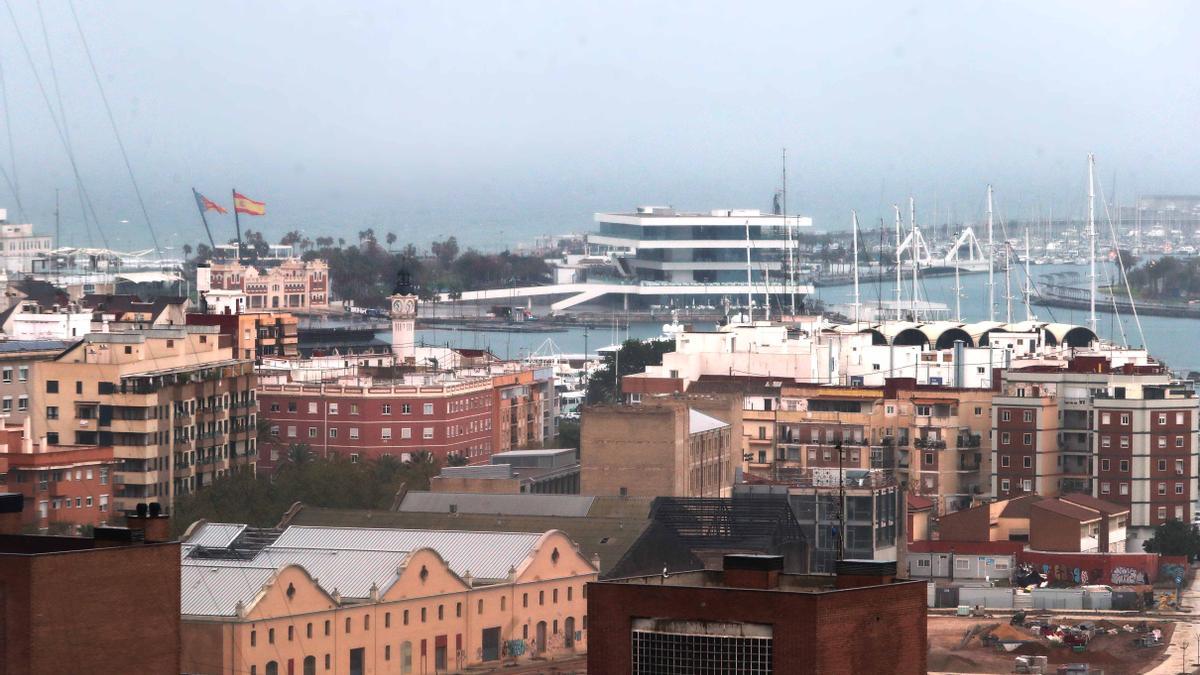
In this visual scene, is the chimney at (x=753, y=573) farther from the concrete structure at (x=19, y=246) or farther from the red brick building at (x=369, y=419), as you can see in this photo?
the concrete structure at (x=19, y=246)

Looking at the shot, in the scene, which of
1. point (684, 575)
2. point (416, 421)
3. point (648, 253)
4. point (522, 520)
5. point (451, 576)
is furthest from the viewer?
point (648, 253)

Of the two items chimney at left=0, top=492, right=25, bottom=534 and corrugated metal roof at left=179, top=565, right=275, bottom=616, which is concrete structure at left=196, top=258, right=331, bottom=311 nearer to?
corrugated metal roof at left=179, top=565, right=275, bottom=616

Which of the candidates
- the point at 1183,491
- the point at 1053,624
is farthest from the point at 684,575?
→ the point at 1183,491

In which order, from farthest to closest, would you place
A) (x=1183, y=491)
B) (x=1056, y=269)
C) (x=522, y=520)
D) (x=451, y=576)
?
1. (x=1056, y=269)
2. (x=1183, y=491)
3. (x=522, y=520)
4. (x=451, y=576)

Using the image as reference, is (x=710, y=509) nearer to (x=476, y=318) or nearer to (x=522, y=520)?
(x=522, y=520)

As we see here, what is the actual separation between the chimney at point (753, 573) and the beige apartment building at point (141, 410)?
72.0ft

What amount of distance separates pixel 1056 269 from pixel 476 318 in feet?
173

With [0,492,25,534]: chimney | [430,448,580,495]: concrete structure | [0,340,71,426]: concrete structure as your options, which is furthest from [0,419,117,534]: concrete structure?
[0,492,25,534]: chimney

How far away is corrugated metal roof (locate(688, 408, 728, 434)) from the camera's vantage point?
36875 millimetres

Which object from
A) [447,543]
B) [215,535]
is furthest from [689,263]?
[215,535]

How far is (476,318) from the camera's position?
321 feet

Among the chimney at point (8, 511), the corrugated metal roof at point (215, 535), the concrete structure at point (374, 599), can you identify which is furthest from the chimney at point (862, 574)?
the corrugated metal roof at point (215, 535)

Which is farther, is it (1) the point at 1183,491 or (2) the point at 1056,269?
(2) the point at 1056,269

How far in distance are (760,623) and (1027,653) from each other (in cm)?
1784
